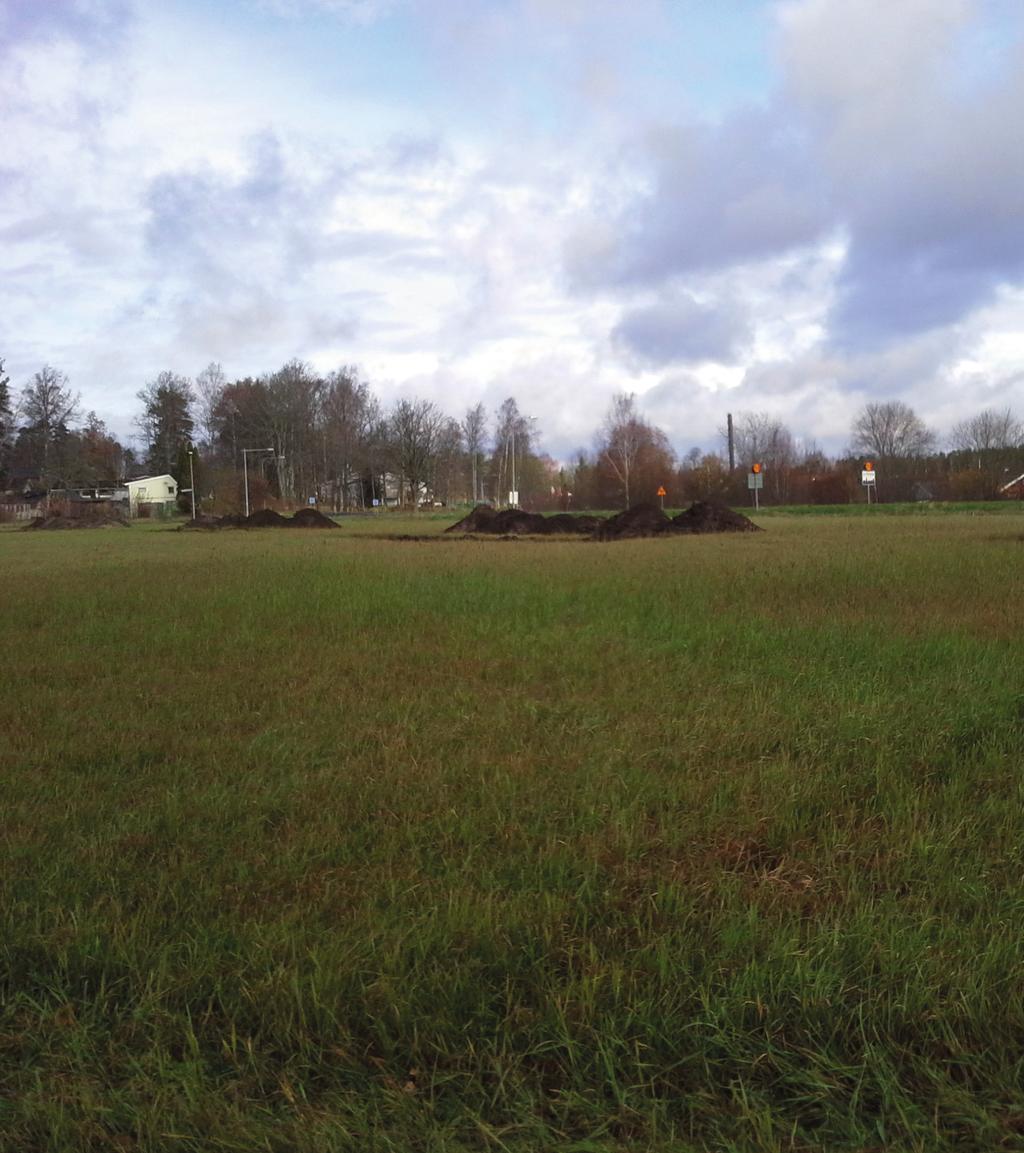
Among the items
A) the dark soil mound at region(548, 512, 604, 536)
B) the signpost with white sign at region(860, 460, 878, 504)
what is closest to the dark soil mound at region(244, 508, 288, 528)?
the dark soil mound at region(548, 512, 604, 536)

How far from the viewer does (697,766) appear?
5434 mm

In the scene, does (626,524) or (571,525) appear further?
(571,525)

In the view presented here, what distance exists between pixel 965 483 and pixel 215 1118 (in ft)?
254

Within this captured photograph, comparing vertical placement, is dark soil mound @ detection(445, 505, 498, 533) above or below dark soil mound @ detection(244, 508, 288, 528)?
below

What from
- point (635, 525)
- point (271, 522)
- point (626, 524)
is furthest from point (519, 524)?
point (271, 522)

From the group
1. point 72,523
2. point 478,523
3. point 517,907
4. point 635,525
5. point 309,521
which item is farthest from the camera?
point 72,523

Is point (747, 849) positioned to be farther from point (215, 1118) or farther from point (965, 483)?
point (965, 483)

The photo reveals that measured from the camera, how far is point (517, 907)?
3609mm

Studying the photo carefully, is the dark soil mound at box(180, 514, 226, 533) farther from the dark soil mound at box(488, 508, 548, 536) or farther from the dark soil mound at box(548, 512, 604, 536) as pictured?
the dark soil mound at box(548, 512, 604, 536)

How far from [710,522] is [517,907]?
3389cm

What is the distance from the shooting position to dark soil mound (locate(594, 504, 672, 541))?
3516 centimetres

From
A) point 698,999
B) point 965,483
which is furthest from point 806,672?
point 965,483

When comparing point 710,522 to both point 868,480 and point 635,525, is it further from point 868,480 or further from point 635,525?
point 868,480

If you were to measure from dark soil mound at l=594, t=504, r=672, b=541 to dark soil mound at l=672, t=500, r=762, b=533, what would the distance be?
649 millimetres
